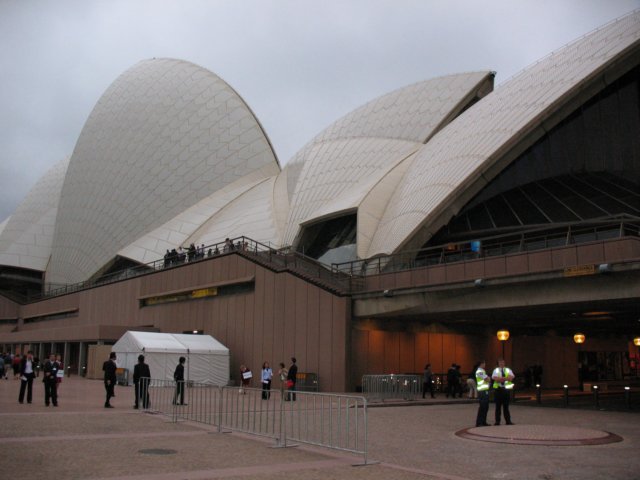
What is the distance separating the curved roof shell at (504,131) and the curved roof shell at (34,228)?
38.3 meters

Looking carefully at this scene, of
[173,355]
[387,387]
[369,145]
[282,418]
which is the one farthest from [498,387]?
[369,145]

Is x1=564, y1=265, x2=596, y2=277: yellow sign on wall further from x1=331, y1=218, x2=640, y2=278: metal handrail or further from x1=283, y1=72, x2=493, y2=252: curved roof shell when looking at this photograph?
x1=283, y1=72, x2=493, y2=252: curved roof shell

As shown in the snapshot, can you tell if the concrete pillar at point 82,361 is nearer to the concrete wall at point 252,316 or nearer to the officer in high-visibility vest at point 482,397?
the concrete wall at point 252,316

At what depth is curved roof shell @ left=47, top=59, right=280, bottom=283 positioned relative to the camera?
4447cm

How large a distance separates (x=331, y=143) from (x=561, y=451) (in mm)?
27968

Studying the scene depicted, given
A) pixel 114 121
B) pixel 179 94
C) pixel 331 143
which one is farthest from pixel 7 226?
pixel 331 143

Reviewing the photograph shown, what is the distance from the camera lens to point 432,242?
84.6ft

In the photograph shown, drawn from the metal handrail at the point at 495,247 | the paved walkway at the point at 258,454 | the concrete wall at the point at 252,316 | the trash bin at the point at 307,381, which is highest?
the metal handrail at the point at 495,247

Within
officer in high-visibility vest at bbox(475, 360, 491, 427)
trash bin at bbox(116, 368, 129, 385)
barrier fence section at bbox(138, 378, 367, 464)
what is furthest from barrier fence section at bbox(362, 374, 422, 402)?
trash bin at bbox(116, 368, 129, 385)

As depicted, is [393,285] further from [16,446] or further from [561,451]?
[16,446]

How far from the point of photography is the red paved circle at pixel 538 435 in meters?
10.4

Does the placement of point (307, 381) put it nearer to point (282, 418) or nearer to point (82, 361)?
point (282, 418)

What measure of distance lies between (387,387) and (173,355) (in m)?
9.73

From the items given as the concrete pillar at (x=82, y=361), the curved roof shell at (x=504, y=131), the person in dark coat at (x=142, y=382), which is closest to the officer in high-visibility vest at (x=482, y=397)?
the person in dark coat at (x=142, y=382)
